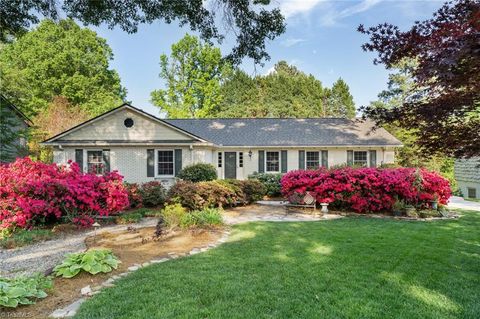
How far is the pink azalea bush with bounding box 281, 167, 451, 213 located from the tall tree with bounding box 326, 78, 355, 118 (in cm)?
3059

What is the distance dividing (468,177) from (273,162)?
11750 mm

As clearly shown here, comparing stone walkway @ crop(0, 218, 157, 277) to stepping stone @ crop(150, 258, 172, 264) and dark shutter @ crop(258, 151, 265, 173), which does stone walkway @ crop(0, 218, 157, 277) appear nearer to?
stepping stone @ crop(150, 258, 172, 264)

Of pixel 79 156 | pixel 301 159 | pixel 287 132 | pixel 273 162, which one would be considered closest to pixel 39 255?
pixel 79 156

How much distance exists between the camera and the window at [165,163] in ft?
52.9

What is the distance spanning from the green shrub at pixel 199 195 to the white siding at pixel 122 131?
6.07 m

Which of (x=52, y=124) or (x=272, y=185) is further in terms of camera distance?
(x=52, y=124)

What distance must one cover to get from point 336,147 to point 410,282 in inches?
569

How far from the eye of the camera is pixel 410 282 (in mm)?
4113

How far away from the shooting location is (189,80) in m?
38.2

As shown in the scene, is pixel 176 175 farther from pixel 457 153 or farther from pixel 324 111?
pixel 324 111

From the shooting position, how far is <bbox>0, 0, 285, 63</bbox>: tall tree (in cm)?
705

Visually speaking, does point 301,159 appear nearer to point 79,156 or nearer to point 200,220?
point 200,220

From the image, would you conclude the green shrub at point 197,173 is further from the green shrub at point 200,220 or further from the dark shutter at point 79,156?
the green shrub at point 200,220

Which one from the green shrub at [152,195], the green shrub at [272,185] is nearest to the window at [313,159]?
the green shrub at [272,185]
